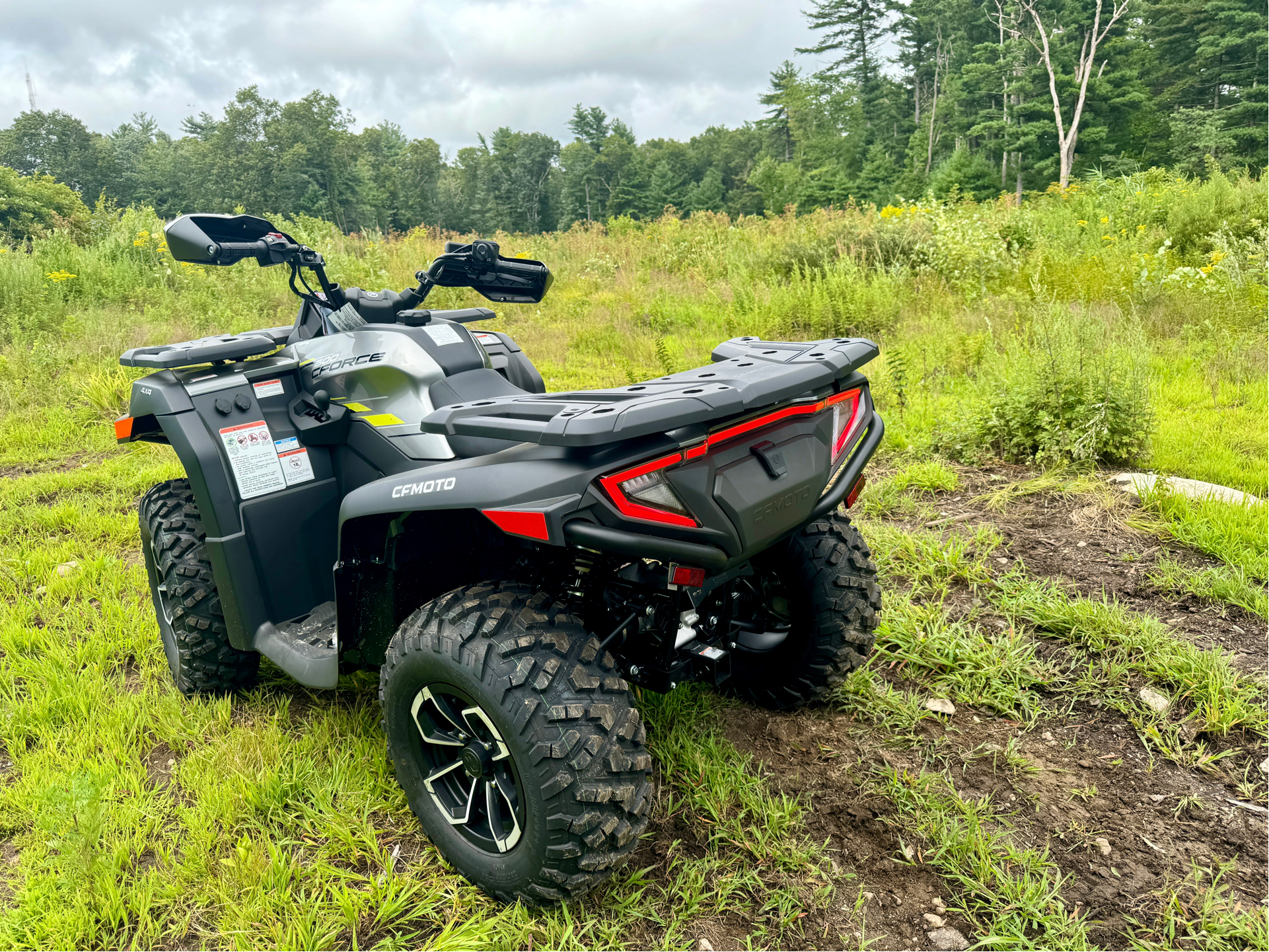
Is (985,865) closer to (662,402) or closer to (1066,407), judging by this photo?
(662,402)

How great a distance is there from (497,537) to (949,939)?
1364mm

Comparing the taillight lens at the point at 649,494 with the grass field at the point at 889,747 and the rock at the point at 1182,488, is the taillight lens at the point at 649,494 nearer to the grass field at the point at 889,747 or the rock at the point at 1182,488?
the grass field at the point at 889,747

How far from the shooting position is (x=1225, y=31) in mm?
26047

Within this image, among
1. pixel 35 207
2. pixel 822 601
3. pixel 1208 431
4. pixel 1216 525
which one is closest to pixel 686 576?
pixel 822 601

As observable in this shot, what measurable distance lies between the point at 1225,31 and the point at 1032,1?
6522 mm

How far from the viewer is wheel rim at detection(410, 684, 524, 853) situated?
163cm

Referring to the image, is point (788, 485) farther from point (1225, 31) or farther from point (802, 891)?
point (1225, 31)

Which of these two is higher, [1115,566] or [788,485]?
[788,485]

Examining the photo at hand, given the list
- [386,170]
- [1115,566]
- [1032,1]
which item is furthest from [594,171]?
[1115,566]

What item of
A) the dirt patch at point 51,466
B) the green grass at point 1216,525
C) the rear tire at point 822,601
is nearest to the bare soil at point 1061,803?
the rear tire at point 822,601

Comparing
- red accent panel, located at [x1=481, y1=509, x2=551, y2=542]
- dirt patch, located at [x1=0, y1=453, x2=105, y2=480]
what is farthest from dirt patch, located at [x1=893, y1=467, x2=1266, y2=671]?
dirt patch, located at [x1=0, y1=453, x2=105, y2=480]

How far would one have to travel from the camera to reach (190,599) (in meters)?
2.36

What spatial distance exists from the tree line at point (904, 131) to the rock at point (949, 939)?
14.9 meters

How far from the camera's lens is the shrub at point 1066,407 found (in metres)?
3.96
